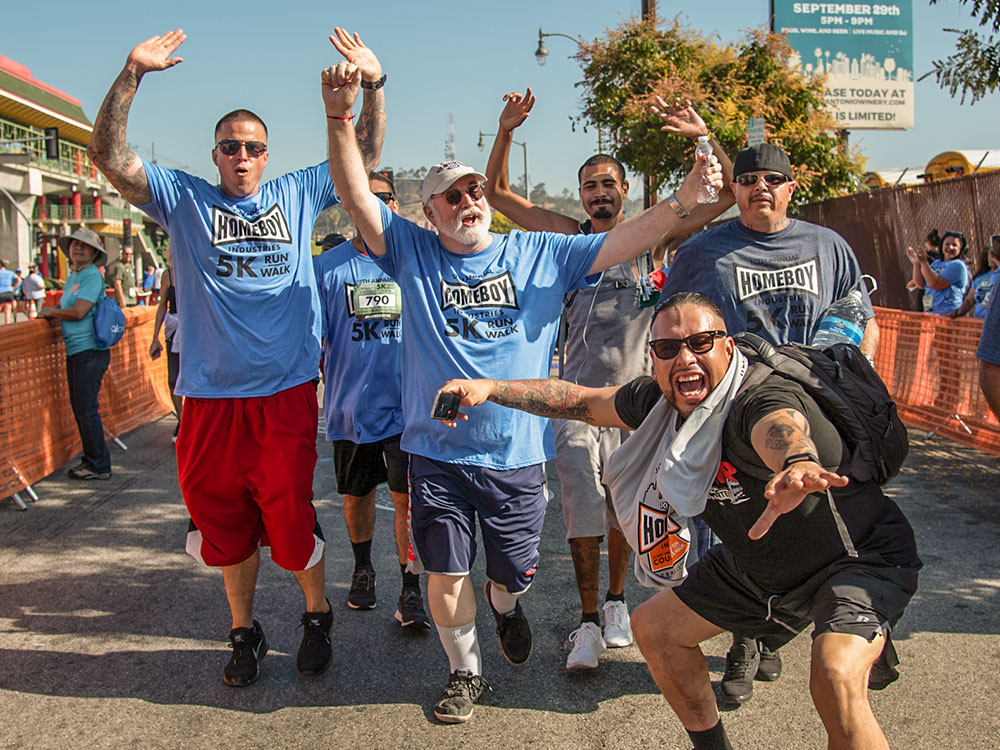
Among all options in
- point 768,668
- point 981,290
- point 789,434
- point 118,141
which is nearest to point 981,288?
point 981,290

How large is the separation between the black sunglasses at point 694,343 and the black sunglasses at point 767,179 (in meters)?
1.42

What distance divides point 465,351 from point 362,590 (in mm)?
1800

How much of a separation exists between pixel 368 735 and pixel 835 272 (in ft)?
9.07

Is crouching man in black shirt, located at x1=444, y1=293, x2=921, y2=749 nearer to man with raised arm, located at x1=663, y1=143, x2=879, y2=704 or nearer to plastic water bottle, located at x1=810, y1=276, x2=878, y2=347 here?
plastic water bottle, located at x1=810, y1=276, x2=878, y2=347

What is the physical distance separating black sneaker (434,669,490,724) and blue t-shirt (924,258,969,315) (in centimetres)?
844

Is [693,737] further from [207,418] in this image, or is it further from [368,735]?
[207,418]

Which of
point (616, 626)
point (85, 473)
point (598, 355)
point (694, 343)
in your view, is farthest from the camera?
point (85, 473)

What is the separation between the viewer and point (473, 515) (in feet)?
12.6

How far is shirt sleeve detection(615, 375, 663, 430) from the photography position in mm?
3256

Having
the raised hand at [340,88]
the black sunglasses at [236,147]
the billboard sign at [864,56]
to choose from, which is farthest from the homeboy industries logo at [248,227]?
the billboard sign at [864,56]

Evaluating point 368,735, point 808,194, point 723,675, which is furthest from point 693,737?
point 808,194

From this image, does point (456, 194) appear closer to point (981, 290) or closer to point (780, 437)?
point (780, 437)

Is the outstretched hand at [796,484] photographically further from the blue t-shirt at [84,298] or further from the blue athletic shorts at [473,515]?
the blue t-shirt at [84,298]

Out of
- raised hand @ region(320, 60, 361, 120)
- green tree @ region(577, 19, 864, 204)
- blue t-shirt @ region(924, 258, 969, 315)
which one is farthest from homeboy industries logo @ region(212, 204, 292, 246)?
green tree @ region(577, 19, 864, 204)
